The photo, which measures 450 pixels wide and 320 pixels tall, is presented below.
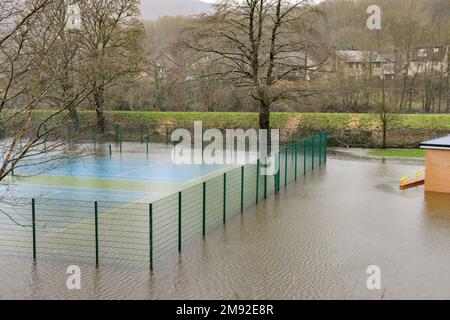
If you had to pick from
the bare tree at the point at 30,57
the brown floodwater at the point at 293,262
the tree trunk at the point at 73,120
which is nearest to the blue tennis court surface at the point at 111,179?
the tree trunk at the point at 73,120

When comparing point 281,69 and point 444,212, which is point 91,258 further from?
point 281,69

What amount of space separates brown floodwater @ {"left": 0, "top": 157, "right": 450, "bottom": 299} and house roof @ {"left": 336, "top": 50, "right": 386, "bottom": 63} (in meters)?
28.8

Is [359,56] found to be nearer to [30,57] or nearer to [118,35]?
[118,35]

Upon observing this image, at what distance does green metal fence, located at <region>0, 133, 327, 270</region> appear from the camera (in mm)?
10984

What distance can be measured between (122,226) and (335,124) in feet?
78.0

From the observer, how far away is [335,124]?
1340 inches

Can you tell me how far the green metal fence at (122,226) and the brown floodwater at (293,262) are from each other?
0.41 m

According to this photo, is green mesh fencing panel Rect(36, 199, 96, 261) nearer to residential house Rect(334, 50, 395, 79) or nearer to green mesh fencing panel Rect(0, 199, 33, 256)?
green mesh fencing panel Rect(0, 199, 33, 256)

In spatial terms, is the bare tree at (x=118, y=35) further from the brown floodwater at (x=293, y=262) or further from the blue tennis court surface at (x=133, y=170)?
the brown floodwater at (x=293, y=262)

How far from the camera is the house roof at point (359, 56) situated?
4297 cm

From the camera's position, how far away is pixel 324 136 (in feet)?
82.1

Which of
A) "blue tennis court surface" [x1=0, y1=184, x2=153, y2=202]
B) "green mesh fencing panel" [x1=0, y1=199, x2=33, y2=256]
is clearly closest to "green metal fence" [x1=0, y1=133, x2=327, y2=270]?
"green mesh fencing panel" [x1=0, y1=199, x2=33, y2=256]

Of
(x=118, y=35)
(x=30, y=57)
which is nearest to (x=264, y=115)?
(x=118, y=35)
